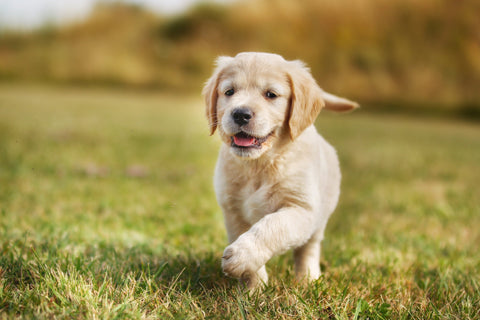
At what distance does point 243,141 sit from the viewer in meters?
2.22

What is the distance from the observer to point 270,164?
2299 mm

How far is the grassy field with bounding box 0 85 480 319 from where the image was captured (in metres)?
1.97

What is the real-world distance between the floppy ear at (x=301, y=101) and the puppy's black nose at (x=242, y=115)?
0.24 metres

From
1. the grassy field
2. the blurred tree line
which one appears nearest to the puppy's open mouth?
the grassy field

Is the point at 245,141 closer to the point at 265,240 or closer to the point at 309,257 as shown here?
the point at 265,240

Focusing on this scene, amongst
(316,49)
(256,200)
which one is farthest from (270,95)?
(316,49)

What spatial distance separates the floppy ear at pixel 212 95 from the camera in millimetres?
2434

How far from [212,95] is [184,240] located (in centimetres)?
114

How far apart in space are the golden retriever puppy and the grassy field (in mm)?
300

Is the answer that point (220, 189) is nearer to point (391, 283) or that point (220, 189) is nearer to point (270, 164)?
point (270, 164)

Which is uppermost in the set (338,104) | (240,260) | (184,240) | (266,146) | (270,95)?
(270,95)

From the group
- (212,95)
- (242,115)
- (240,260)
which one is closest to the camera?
(240,260)

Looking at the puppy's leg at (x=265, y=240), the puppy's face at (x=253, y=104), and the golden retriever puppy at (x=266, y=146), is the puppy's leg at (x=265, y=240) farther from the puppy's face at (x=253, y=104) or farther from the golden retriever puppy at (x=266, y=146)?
the puppy's face at (x=253, y=104)

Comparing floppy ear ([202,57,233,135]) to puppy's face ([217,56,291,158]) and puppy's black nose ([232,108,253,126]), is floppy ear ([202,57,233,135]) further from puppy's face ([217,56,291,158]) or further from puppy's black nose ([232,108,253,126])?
puppy's black nose ([232,108,253,126])
